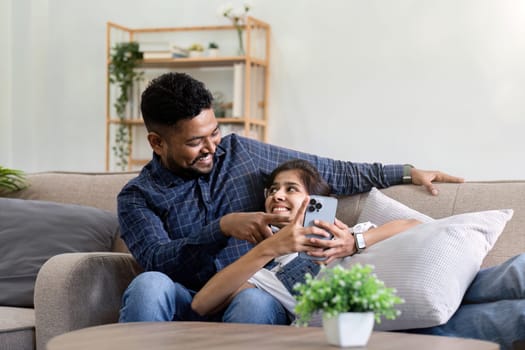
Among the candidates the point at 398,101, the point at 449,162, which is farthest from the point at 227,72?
the point at 449,162

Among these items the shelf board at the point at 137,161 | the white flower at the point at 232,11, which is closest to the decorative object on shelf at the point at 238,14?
the white flower at the point at 232,11

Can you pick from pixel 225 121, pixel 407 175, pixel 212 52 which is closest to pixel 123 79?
pixel 212 52

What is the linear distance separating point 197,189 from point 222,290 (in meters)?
0.49

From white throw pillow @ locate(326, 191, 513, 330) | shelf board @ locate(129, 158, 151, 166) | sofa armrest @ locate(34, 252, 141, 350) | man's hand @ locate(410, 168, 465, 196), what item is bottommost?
sofa armrest @ locate(34, 252, 141, 350)

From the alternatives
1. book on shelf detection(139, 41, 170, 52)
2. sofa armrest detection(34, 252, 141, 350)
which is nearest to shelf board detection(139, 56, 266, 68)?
book on shelf detection(139, 41, 170, 52)

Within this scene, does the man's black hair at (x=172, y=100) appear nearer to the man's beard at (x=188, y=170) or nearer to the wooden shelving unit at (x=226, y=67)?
the man's beard at (x=188, y=170)

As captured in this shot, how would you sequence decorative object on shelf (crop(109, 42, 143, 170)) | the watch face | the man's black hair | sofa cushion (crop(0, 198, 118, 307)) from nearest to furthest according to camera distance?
the watch face < the man's black hair < sofa cushion (crop(0, 198, 118, 307)) < decorative object on shelf (crop(109, 42, 143, 170))

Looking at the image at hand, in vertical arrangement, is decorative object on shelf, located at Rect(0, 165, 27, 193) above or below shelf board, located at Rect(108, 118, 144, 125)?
below

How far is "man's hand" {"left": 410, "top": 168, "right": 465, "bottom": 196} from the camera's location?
2363 millimetres

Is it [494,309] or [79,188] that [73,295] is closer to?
[79,188]

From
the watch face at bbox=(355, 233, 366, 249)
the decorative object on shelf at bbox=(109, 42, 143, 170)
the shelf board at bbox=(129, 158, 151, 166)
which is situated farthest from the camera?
Result: the shelf board at bbox=(129, 158, 151, 166)

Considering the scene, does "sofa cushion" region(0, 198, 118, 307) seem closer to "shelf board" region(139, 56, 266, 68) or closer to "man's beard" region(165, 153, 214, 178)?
"man's beard" region(165, 153, 214, 178)

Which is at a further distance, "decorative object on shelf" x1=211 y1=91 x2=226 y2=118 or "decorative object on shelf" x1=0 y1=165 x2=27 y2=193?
"decorative object on shelf" x1=211 y1=91 x2=226 y2=118

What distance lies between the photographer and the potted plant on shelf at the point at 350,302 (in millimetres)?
1283
